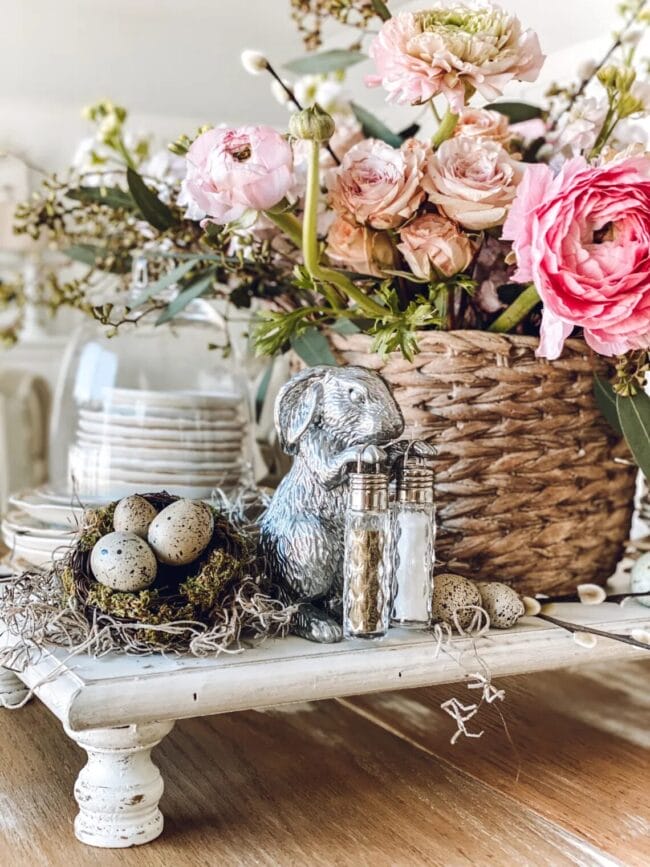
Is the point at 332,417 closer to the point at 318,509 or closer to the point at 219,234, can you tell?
the point at 318,509

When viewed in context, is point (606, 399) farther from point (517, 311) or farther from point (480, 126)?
point (480, 126)

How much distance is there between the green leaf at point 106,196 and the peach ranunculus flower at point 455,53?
0.37 m

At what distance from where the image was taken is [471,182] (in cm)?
72

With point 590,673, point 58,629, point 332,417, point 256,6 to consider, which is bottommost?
point 590,673

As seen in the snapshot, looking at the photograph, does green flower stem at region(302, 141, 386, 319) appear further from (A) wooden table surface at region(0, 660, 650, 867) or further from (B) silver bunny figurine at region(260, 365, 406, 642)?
(A) wooden table surface at region(0, 660, 650, 867)

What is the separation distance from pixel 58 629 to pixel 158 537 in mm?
86

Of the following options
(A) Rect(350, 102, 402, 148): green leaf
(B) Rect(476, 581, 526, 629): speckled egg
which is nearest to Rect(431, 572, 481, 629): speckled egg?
(B) Rect(476, 581, 526, 629): speckled egg

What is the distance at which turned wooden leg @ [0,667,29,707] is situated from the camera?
0.77 meters

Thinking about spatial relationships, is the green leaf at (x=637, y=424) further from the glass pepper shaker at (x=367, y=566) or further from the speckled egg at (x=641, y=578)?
the glass pepper shaker at (x=367, y=566)

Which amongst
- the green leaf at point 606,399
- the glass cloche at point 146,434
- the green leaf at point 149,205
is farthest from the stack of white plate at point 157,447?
the green leaf at point 606,399

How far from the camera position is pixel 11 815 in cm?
60

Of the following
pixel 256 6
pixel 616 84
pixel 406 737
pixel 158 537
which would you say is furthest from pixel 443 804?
pixel 256 6

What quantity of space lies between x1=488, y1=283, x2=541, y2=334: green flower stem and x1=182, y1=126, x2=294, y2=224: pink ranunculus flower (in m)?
0.20

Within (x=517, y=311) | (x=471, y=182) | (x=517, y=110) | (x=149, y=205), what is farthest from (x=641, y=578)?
(x=149, y=205)
